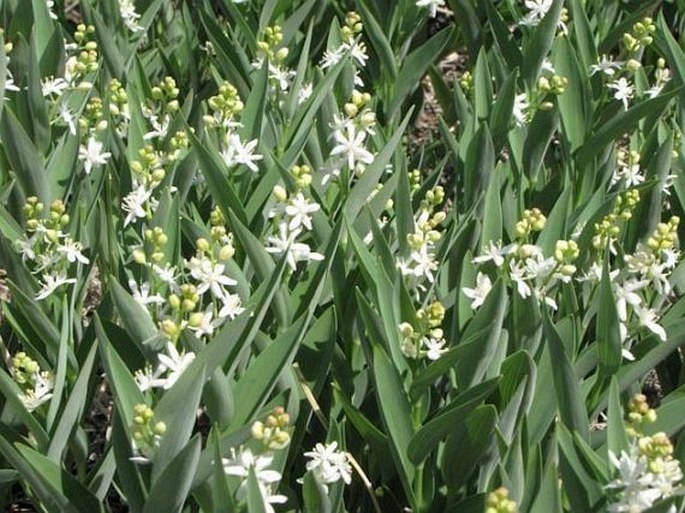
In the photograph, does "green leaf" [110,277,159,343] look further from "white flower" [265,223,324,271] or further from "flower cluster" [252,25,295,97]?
"flower cluster" [252,25,295,97]

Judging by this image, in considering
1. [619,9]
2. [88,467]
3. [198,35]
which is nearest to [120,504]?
[88,467]

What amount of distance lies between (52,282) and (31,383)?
18 cm

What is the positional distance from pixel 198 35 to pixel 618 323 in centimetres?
179

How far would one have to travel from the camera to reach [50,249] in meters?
2.20

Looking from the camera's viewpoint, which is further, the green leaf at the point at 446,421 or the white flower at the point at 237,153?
the white flower at the point at 237,153

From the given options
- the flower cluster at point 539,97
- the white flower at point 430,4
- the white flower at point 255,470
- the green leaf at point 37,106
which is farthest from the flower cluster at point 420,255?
the white flower at point 430,4

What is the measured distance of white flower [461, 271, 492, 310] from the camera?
2117 millimetres

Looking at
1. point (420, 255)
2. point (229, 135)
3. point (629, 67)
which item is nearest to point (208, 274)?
point (420, 255)

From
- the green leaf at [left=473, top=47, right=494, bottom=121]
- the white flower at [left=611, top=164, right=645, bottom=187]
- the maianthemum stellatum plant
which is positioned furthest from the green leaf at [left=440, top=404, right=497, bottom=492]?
the green leaf at [left=473, top=47, right=494, bottom=121]

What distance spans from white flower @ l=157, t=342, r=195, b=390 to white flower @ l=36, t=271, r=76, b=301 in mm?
378

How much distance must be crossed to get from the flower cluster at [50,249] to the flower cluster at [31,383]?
0.14 metres

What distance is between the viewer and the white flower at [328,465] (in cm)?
185

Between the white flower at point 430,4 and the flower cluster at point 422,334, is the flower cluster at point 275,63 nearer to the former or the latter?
the white flower at point 430,4

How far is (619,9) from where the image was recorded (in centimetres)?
360
